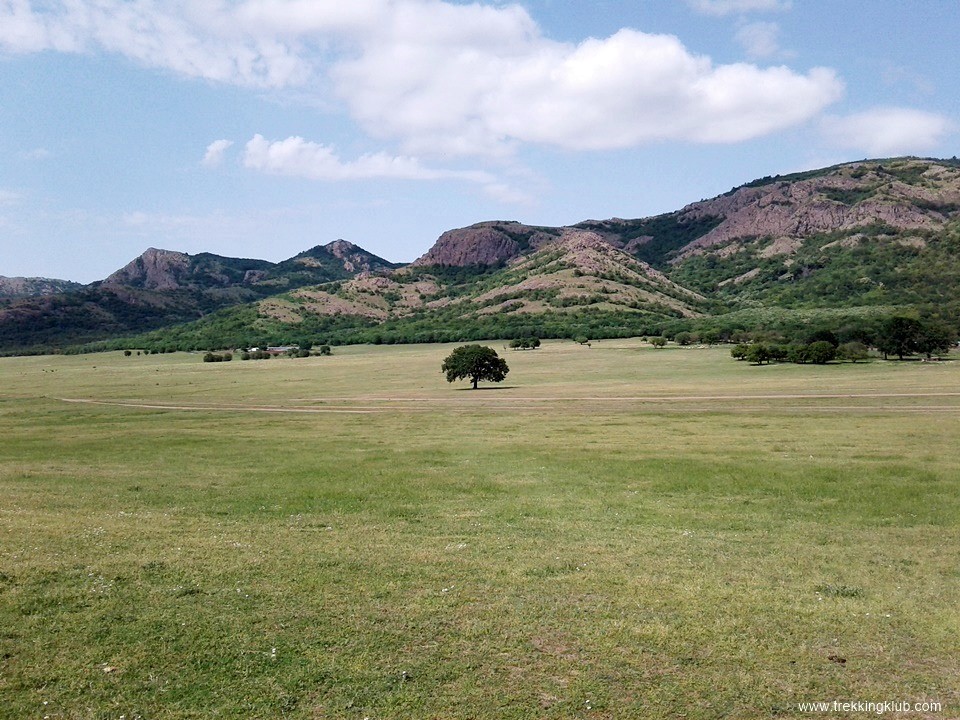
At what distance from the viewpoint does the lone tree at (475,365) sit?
355 feet

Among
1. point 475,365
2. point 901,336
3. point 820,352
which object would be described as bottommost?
point 475,365

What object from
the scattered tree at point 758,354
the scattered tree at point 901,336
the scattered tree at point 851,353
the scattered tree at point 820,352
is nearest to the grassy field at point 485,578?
the scattered tree at point 820,352

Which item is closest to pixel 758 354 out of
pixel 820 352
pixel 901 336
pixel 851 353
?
pixel 820 352

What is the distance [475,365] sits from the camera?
10825 cm

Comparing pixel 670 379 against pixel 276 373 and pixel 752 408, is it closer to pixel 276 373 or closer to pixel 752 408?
pixel 752 408

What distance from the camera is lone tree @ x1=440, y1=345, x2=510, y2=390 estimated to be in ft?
355

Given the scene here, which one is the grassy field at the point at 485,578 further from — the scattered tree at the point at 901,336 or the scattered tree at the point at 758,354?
the scattered tree at the point at 901,336

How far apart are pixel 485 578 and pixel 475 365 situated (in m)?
90.7

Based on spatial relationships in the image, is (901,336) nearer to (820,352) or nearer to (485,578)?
(820,352)

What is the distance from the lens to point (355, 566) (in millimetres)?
18562

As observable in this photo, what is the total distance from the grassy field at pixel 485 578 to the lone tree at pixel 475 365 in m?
61.4

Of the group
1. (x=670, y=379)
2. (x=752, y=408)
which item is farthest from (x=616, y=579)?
(x=670, y=379)

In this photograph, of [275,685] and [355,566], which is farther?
[355,566]

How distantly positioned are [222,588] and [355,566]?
3.48 m
